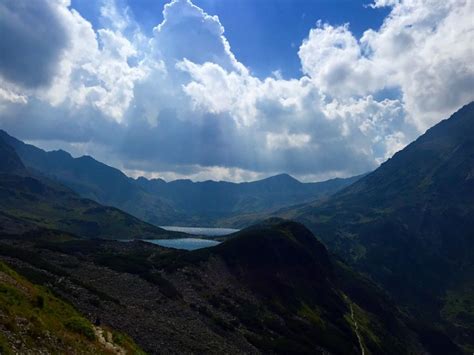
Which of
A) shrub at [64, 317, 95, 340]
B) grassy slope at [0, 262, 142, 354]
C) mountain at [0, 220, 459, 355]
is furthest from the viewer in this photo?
mountain at [0, 220, 459, 355]

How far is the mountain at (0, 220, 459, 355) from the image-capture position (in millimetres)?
75812

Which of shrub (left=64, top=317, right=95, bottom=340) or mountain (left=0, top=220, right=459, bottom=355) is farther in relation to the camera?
mountain (left=0, top=220, right=459, bottom=355)

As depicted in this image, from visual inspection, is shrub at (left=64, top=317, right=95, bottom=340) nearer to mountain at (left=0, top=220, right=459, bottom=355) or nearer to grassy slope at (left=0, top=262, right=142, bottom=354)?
grassy slope at (left=0, top=262, right=142, bottom=354)

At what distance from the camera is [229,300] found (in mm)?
118188

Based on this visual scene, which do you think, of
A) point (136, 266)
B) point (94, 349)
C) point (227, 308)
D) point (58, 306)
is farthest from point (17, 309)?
point (136, 266)

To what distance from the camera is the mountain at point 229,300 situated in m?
75.8

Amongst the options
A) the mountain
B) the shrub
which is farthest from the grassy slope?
the mountain

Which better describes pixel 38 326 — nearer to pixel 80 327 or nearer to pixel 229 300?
pixel 80 327

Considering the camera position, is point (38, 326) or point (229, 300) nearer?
point (38, 326)

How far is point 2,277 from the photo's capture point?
50.7 metres

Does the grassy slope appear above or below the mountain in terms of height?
above

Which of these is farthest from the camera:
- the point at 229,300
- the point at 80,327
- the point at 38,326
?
the point at 229,300

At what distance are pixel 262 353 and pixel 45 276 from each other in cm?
4758

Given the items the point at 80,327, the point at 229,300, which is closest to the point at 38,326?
the point at 80,327
